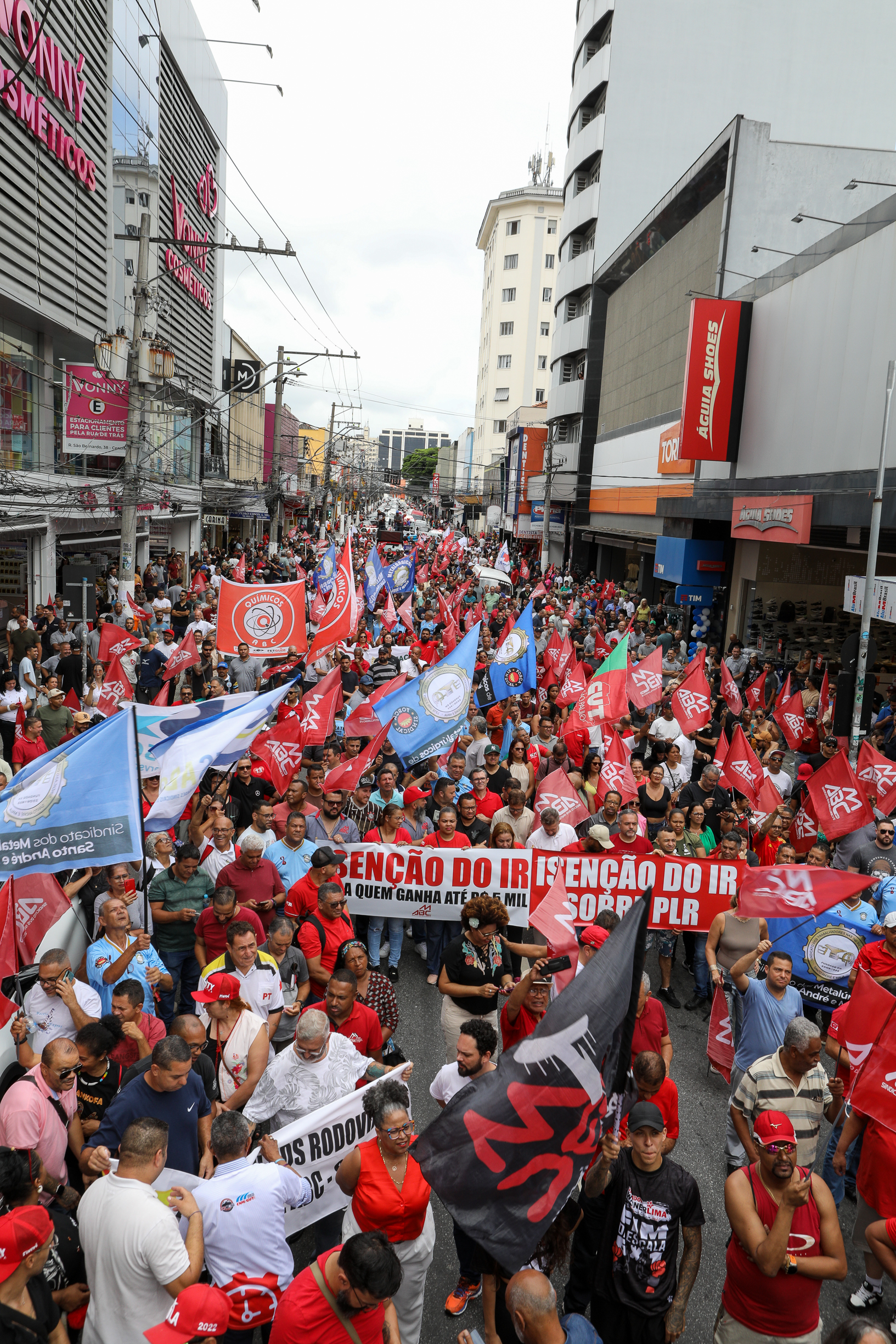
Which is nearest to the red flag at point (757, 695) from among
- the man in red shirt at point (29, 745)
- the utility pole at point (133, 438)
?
the man in red shirt at point (29, 745)

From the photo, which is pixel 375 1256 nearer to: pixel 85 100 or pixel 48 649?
pixel 48 649

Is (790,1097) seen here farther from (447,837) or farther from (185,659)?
(185,659)

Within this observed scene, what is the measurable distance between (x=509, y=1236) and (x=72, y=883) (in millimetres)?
3735

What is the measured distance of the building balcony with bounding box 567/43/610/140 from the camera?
4500 cm

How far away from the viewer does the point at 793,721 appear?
44.2 feet

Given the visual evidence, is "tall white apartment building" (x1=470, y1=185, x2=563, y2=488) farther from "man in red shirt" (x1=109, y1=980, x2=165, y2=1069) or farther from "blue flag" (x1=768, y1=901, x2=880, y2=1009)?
"man in red shirt" (x1=109, y1=980, x2=165, y2=1069)

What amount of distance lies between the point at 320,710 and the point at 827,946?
18.9 feet

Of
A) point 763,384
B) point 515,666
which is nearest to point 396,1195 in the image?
point 515,666

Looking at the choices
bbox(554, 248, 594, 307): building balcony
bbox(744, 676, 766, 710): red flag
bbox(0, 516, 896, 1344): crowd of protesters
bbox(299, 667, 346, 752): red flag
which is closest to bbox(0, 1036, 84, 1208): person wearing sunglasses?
bbox(0, 516, 896, 1344): crowd of protesters

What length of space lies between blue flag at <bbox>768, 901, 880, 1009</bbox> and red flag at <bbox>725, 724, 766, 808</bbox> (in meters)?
3.26

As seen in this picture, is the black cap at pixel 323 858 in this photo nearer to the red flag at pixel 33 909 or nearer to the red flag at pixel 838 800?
the red flag at pixel 33 909

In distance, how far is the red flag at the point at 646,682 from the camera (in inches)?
528

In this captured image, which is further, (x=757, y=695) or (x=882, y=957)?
(x=757, y=695)

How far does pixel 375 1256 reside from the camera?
330 cm
